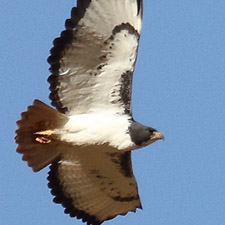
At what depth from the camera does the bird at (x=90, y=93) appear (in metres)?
11.7

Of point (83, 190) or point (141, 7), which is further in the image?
point (83, 190)

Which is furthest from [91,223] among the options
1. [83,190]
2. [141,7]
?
[141,7]

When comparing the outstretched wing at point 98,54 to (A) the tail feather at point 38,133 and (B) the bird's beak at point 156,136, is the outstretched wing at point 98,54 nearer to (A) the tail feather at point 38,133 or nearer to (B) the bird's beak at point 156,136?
(A) the tail feather at point 38,133

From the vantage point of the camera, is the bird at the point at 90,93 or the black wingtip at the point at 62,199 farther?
the black wingtip at the point at 62,199

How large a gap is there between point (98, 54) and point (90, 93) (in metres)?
0.61

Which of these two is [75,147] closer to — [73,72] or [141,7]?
[73,72]

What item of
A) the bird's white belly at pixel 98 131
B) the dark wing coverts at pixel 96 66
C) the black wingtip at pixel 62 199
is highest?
the dark wing coverts at pixel 96 66

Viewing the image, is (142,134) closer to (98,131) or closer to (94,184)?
(98,131)

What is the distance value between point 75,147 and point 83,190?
124cm

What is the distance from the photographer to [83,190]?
1304 centimetres

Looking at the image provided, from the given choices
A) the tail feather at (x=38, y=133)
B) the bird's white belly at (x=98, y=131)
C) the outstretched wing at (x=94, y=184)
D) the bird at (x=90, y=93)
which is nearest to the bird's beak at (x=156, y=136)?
the bird at (x=90, y=93)

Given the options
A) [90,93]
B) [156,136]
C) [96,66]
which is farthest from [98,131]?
[96,66]

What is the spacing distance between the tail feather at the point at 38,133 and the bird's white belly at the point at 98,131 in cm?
15

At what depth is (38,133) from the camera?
464 inches
